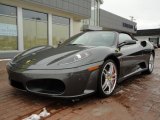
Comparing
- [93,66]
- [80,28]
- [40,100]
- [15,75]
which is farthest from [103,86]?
[80,28]

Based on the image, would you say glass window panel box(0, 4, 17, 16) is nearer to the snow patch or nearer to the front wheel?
the front wheel

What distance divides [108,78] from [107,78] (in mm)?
35

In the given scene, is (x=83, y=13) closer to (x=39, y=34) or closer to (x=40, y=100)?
(x=39, y=34)

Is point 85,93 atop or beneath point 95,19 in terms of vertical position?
beneath

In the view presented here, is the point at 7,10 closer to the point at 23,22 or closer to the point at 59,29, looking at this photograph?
the point at 23,22

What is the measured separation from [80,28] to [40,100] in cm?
1480

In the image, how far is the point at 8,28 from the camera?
10.5 m

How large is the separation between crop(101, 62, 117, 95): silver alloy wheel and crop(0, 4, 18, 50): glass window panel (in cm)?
810

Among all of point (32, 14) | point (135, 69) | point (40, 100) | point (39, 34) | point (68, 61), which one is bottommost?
point (40, 100)

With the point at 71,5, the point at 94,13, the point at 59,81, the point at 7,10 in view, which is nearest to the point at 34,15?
the point at 7,10

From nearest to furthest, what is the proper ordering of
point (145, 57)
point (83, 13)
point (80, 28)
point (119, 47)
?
1. point (119, 47)
2. point (145, 57)
3. point (83, 13)
4. point (80, 28)

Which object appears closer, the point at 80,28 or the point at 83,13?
the point at 83,13

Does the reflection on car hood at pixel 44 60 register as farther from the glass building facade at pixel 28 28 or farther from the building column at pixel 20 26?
the building column at pixel 20 26

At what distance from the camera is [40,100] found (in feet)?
9.72
